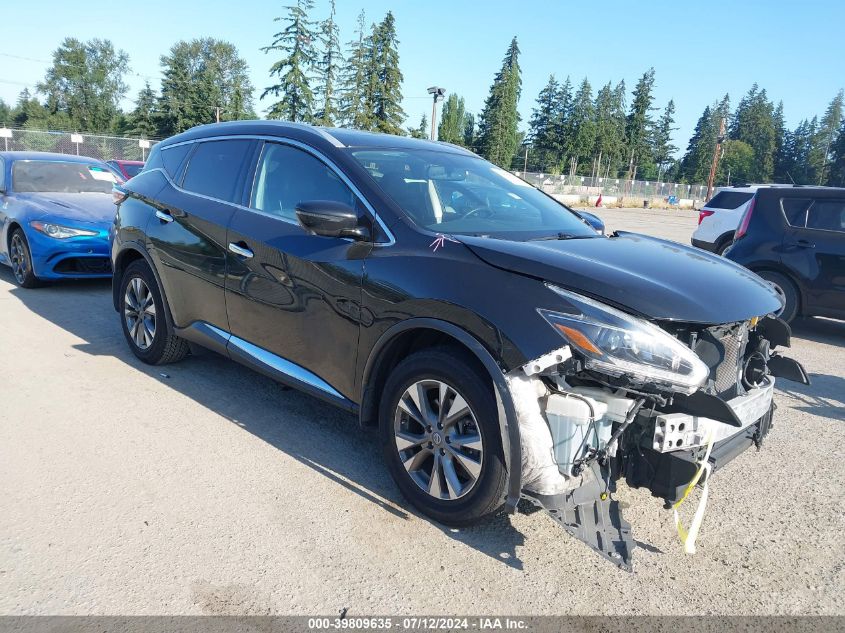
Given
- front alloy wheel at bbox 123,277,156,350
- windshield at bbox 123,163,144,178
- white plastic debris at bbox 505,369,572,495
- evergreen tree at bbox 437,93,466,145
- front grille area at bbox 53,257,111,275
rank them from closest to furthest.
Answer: white plastic debris at bbox 505,369,572,495 → front alloy wheel at bbox 123,277,156,350 → front grille area at bbox 53,257,111,275 → windshield at bbox 123,163,144,178 → evergreen tree at bbox 437,93,466,145

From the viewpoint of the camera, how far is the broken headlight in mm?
2484

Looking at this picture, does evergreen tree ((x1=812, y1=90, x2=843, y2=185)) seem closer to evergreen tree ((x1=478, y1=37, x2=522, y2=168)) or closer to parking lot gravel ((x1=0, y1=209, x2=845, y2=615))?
evergreen tree ((x1=478, y1=37, x2=522, y2=168))

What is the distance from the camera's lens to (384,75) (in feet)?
174

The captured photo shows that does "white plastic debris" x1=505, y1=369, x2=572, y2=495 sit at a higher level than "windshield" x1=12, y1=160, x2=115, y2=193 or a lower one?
lower

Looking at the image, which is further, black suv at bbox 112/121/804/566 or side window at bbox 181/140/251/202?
side window at bbox 181/140/251/202

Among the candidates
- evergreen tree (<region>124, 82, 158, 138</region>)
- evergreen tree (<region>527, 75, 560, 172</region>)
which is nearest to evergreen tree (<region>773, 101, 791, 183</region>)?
evergreen tree (<region>527, 75, 560, 172</region>)

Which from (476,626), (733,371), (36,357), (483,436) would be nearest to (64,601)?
(476,626)

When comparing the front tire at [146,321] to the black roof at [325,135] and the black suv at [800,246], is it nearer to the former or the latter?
the black roof at [325,135]

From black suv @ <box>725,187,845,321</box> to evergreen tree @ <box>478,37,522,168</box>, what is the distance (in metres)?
71.5

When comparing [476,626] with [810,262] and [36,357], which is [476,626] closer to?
[36,357]

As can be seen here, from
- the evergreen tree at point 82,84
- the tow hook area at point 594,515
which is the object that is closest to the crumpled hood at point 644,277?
the tow hook area at point 594,515

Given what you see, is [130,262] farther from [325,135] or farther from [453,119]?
[453,119]

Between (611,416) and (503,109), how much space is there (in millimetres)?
79804

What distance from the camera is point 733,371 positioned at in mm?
3020
